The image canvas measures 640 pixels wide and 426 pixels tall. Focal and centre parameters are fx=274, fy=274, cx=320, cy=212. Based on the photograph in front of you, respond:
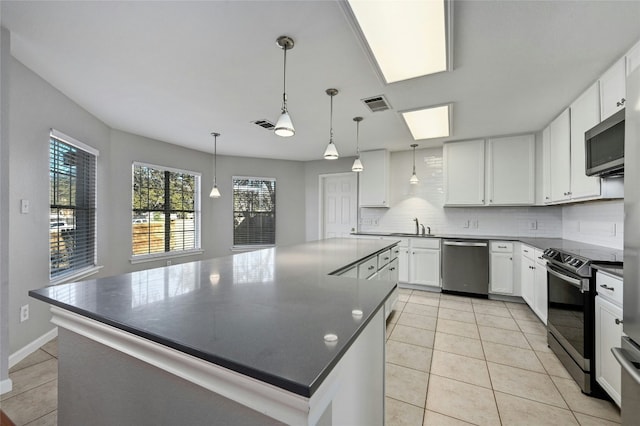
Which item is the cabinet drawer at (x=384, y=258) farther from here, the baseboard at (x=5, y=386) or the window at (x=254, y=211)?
the window at (x=254, y=211)

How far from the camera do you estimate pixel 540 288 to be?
10.1 feet

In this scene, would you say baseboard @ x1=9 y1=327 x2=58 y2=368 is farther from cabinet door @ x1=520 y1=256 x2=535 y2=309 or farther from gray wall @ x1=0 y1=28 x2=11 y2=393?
cabinet door @ x1=520 y1=256 x2=535 y2=309

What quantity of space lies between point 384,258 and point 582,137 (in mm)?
2281

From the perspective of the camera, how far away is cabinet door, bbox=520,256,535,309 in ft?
11.1

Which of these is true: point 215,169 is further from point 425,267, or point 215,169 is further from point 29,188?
point 425,267

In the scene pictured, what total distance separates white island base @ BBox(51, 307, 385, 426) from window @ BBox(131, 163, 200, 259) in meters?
3.78

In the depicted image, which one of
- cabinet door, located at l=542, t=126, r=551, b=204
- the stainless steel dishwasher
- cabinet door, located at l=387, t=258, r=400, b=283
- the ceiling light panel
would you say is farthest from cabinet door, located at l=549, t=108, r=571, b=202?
cabinet door, located at l=387, t=258, r=400, b=283

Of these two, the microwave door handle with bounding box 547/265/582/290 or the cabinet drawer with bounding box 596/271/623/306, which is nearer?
the cabinet drawer with bounding box 596/271/623/306

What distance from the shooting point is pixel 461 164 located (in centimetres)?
450

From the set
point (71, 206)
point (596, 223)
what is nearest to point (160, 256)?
point (71, 206)

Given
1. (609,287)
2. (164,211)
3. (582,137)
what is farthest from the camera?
(164,211)

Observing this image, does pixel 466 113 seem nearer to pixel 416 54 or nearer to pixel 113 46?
pixel 416 54

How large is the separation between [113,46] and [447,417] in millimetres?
3510

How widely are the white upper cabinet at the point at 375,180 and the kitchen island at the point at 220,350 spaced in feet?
13.0
